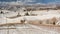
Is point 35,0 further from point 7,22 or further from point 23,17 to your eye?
point 7,22

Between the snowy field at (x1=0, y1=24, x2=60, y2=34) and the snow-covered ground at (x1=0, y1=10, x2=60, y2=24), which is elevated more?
the snow-covered ground at (x1=0, y1=10, x2=60, y2=24)

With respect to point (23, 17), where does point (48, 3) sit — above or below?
above

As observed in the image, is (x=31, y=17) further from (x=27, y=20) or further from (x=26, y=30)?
(x=26, y=30)

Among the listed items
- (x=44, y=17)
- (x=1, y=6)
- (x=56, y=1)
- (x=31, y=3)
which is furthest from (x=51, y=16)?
(x=1, y=6)

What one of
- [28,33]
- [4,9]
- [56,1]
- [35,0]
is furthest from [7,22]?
[56,1]

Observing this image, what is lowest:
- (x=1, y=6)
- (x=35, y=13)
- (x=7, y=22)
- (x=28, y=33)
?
(x=28, y=33)

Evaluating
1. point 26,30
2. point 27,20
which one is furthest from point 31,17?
point 26,30

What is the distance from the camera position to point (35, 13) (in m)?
1.45

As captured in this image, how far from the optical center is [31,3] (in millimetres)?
1458

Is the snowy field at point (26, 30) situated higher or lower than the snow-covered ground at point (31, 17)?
lower

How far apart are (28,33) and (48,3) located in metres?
0.47

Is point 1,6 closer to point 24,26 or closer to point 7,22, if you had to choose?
point 7,22

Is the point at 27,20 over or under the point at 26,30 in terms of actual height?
over

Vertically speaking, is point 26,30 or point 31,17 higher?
point 31,17
